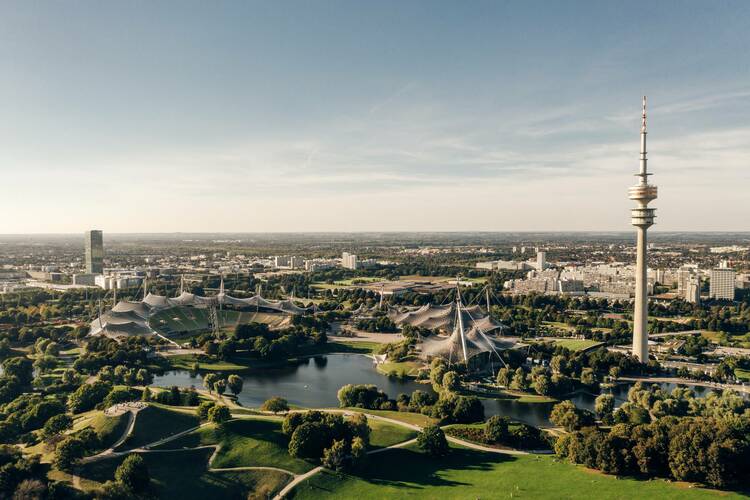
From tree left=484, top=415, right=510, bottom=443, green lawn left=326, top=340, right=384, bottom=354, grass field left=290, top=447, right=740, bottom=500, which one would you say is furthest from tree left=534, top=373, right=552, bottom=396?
green lawn left=326, top=340, right=384, bottom=354

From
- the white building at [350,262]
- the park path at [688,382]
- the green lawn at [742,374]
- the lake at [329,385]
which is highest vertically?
the white building at [350,262]

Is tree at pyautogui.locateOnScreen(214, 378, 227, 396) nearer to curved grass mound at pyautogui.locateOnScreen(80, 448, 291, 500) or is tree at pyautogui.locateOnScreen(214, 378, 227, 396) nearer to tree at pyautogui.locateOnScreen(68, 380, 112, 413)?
tree at pyautogui.locateOnScreen(68, 380, 112, 413)

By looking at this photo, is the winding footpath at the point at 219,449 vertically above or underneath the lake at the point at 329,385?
above

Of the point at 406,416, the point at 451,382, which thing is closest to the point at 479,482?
the point at 406,416

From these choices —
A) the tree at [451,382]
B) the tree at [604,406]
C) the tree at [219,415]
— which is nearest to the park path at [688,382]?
the tree at [604,406]

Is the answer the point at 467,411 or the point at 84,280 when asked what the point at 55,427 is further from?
the point at 84,280

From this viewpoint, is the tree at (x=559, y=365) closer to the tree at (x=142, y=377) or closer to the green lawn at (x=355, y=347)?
the green lawn at (x=355, y=347)

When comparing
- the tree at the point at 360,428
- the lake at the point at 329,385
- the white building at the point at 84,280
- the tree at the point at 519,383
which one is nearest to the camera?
the tree at the point at 360,428
